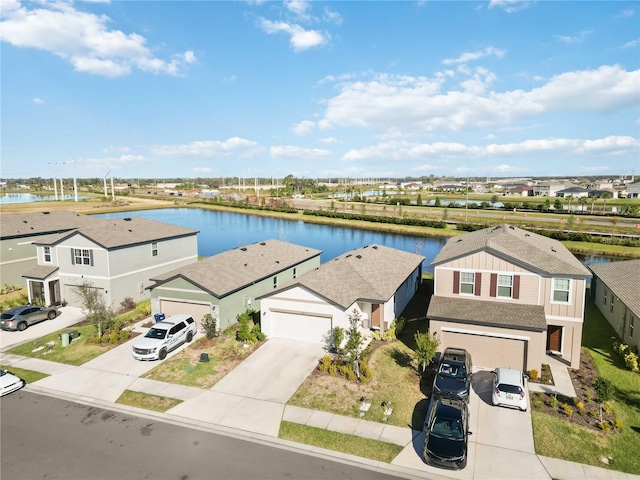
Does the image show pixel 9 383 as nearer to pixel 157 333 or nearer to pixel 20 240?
pixel 157 333

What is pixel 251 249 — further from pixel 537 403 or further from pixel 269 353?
pixel 537 403

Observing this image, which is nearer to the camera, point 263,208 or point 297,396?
point 297,396

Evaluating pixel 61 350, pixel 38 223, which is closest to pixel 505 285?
pixel 61 350

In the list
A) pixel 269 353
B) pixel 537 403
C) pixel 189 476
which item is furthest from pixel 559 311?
pixel 189 476

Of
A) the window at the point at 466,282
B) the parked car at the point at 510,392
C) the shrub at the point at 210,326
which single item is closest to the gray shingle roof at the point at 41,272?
the shrub at the point at 210,326

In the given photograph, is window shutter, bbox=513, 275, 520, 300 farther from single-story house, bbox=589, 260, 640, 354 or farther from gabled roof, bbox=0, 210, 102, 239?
gabled roof, bbox=0, 210, 102, 239

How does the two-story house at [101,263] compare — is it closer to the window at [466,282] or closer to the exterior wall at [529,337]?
the window at [466,282]
